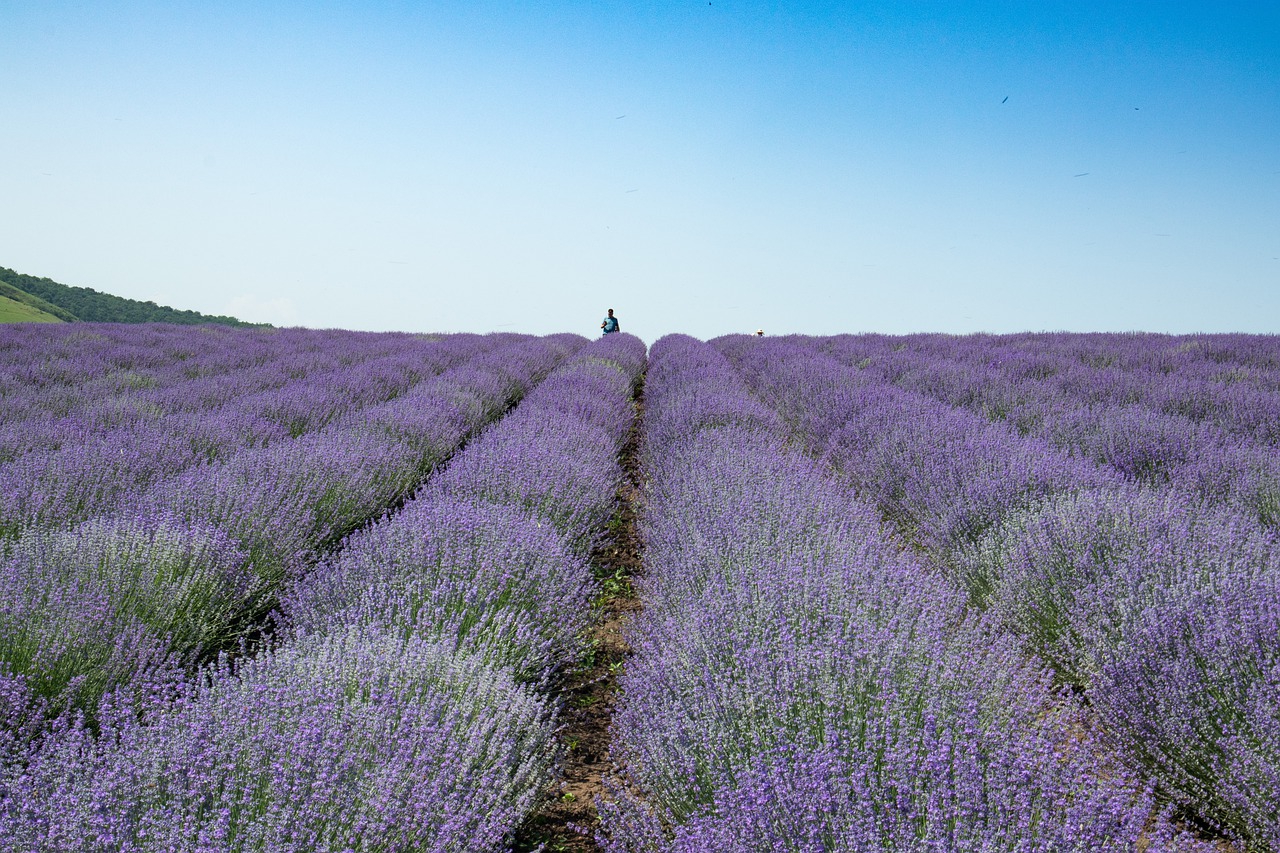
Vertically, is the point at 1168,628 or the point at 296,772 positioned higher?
the point at 1168,628

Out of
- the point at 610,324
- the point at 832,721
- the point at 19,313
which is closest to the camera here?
the point at 832,721

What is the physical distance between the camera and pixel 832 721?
1545 mm

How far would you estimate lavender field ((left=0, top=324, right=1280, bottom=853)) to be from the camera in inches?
52.4

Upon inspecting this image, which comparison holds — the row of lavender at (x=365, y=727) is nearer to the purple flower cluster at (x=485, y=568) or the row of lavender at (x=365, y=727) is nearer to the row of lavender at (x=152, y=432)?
the purple flower cluster at (x=485, y=568)

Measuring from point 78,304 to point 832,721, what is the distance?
47140 millimetres

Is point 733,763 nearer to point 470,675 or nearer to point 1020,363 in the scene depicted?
point 470,675

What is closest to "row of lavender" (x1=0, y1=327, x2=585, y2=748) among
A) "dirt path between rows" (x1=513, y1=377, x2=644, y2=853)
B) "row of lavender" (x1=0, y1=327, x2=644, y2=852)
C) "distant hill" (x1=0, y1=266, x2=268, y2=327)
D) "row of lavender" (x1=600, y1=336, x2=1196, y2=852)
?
"row of lavender" (x1=0, y1=327, x2=644, y2=852)

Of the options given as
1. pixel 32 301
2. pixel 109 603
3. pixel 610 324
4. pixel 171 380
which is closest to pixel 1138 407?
pixel 109 603

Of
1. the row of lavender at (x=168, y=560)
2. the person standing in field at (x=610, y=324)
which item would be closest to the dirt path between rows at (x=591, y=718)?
the row of lavender at (x=168, y=560)

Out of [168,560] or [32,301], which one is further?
[32,301]

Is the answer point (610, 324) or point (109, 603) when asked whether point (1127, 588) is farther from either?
point (610, 324)

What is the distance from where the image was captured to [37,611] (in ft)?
6.82

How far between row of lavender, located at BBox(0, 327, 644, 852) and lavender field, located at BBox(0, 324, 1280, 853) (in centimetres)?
1

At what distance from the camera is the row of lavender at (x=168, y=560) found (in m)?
1.99
